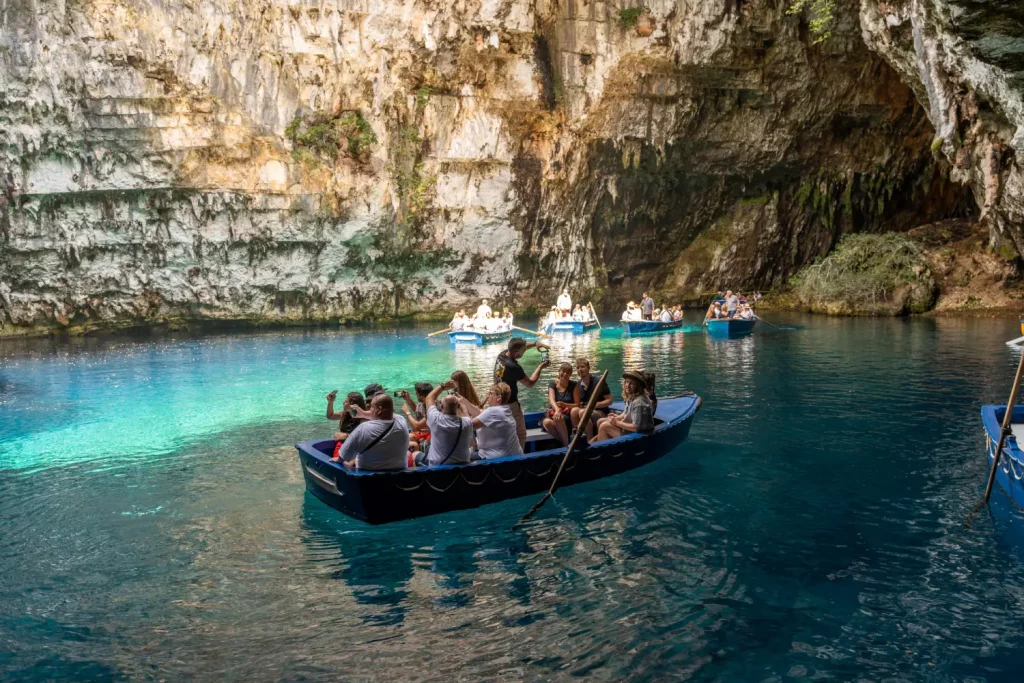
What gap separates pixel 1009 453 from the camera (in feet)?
27.2

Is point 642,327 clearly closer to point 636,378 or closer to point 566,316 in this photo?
point 566,316

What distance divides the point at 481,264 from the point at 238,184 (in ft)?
41.0

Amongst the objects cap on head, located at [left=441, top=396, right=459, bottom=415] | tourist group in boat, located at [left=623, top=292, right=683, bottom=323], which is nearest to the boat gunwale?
cap on head, located at [left=441, top=396, right=459, bottom=415]

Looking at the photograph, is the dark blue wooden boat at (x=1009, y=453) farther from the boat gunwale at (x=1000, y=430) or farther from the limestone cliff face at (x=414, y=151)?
the limestone cliff face at (x=414, y=151)

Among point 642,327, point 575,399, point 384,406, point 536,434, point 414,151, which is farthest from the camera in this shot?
point 414,151

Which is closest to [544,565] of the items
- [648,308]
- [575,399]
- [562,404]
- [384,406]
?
[384,406]

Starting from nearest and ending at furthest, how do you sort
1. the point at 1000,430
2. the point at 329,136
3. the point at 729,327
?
the point at 1000,430
the point at 729,327
the point at 329,136

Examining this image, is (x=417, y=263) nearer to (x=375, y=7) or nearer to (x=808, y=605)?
(x=375, y=7)

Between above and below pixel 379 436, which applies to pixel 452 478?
below

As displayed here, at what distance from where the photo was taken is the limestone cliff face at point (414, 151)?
32.3m

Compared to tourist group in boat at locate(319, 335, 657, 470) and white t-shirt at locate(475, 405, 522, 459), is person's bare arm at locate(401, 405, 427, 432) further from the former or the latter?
white t-shirt at locate(475, 405, 522, 459)

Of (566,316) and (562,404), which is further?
(566,316)

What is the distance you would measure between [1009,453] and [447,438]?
5.90 metres

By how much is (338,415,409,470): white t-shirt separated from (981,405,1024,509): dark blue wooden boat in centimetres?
629
